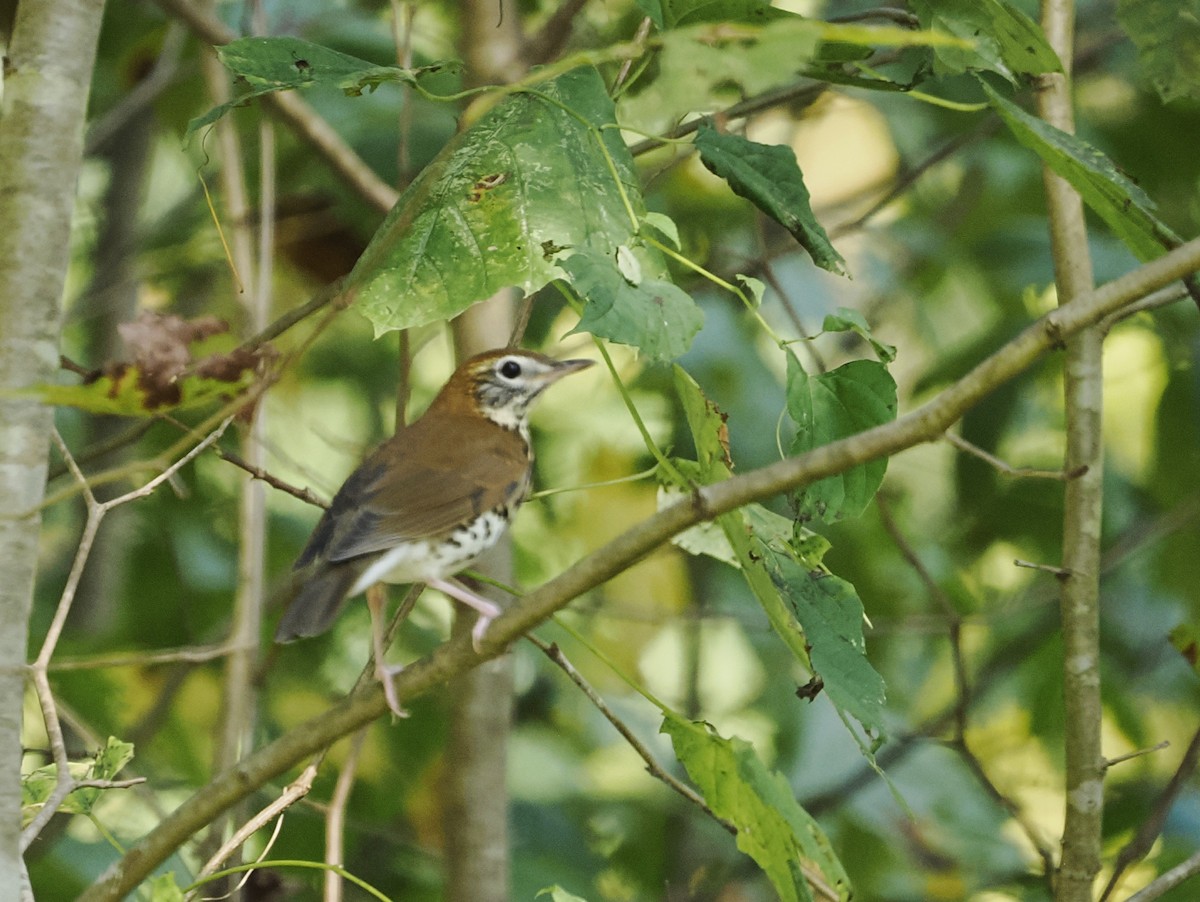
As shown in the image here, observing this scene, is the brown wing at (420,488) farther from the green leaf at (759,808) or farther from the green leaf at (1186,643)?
the green leaf at (1186,643)

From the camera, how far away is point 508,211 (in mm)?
2191

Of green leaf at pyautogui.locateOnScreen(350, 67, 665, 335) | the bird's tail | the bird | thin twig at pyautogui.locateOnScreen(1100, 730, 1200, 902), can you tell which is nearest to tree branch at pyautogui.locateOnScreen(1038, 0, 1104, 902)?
thin twig at pyautogui.locateOnScreen(1100, 730, 1200, 902)

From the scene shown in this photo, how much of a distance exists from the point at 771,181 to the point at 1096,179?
45 cm

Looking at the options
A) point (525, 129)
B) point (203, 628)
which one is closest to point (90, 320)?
point (203, 628)

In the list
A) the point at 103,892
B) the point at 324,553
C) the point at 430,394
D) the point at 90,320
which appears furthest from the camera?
the point at 430,394

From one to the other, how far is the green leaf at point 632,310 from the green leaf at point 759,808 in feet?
1.75

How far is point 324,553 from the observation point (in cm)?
295

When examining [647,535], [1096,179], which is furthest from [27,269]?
[1096,179]

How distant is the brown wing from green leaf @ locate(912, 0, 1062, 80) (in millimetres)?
1383

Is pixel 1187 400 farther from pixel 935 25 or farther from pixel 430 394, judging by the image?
pixel 430 394

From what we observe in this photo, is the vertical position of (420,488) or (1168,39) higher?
(1168,39)

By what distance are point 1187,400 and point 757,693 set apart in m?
1.96

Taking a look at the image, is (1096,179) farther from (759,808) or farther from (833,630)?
(759,808)

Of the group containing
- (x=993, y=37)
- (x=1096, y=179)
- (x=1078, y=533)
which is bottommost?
(x=1078, y=533)
